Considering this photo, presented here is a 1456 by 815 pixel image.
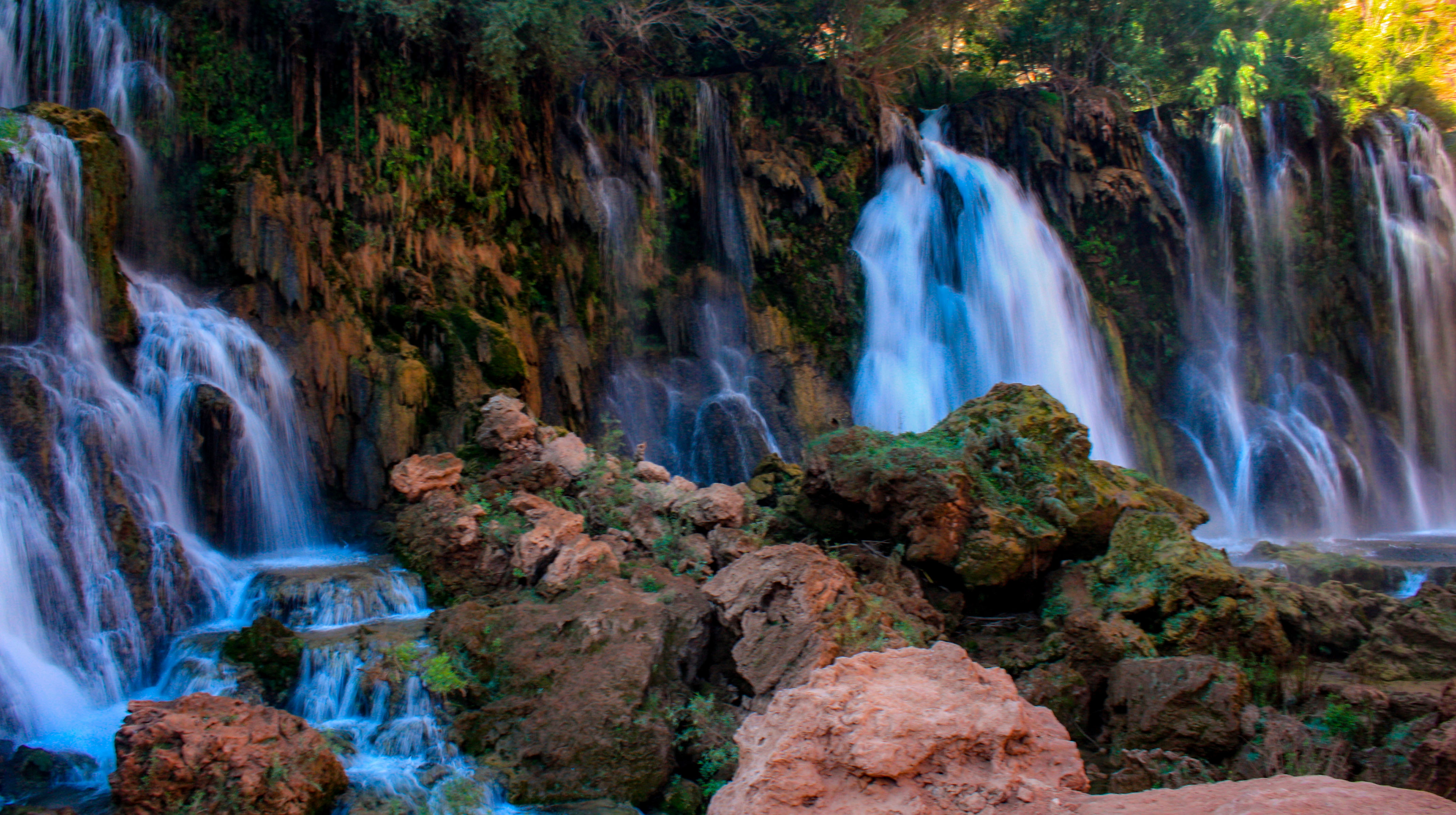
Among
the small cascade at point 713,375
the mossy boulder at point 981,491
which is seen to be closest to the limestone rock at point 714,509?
the mossy boulder at point 981,491

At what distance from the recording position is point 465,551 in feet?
24.0

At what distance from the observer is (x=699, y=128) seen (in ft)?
47.3

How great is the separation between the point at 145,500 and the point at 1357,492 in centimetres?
1939

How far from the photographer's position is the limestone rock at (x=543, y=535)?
23.1ft

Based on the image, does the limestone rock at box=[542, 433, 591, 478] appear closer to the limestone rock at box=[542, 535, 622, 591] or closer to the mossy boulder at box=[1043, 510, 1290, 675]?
the limestone rock at box=[542, 535, 622, 591]

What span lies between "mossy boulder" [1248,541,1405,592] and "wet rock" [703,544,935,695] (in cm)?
643

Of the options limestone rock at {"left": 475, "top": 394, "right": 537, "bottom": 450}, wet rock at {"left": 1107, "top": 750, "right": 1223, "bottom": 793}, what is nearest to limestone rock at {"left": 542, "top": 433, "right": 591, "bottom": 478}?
limestone rock at {"left": 475, "top": 394, "right": 537, "bottom": 450}

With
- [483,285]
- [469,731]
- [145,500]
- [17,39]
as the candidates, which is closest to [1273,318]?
[483,285]

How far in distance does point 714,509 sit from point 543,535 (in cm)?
156

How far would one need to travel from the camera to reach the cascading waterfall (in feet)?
56.5

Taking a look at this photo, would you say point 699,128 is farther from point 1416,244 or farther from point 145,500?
point 1416,244

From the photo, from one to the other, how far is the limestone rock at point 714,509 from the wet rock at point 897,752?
4208mm

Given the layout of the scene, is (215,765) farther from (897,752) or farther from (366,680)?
(897,752)

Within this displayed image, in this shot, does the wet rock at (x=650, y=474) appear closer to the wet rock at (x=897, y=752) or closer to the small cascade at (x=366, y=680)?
the small cascade at (x=366, y=680)
